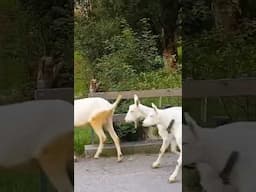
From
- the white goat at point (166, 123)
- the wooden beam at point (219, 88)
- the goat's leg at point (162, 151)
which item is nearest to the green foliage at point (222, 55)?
the wooden beam at point (219, 88)

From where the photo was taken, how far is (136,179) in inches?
59.1

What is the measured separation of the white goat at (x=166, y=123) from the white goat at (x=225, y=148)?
0.22 metres

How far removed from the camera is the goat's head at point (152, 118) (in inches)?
57.2

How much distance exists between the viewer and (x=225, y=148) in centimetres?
102

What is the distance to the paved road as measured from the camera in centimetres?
141

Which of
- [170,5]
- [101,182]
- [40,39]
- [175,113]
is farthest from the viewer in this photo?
[101,182]

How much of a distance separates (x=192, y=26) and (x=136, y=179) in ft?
2.04

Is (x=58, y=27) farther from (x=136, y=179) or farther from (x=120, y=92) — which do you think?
(x=136, y=179)

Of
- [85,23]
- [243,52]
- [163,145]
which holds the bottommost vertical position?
[163,145]

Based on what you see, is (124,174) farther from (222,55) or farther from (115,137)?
(222,55)

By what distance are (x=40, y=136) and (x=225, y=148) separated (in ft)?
1.31

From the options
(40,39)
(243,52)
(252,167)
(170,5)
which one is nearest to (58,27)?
(40,39)

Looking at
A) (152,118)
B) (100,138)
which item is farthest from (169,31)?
(100,138)

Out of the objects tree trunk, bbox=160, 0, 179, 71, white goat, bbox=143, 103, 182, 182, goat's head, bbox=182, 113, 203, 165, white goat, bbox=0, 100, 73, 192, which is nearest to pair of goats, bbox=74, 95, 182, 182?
white goat, bbox=143, 103, 182, 182
